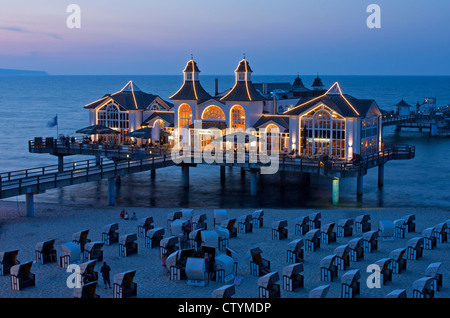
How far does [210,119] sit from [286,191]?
7.26 m

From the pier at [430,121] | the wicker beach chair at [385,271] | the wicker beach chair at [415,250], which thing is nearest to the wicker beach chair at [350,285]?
the wicker beach chair at [385,271]

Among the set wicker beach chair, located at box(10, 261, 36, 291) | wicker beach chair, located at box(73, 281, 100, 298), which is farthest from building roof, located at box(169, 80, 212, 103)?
wicker beach chair, located at box(73, 281, 100, 298)

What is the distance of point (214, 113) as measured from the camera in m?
44.8

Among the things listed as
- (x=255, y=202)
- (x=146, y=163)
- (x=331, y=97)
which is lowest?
(x=255, y=202)

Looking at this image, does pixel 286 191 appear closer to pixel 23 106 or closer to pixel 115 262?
pixel 115 262

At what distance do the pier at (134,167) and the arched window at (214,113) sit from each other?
407cm

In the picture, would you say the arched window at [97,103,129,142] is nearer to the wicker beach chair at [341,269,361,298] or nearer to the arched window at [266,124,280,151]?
the arched window at [266,124,280,151]

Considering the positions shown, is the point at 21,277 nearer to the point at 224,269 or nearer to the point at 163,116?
the point at 224,269

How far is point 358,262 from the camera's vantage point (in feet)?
77.9

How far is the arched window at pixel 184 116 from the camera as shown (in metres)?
45.8

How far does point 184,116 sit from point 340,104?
1151 centimetres

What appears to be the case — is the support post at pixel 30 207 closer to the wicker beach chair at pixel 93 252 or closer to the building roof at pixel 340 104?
the wicker beach chair at pixel 93 252

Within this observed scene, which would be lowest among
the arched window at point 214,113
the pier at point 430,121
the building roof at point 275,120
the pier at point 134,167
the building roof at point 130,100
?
the pier at point 134,167
